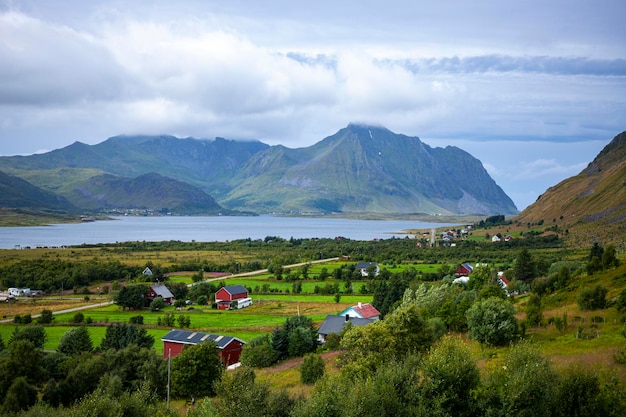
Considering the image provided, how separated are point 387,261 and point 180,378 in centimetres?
7715

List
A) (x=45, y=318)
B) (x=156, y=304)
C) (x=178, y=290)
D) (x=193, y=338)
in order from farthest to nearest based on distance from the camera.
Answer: (x=178, y=290)
(x=156, y=304)
(x=45, y=318)
(x=193, y=338)

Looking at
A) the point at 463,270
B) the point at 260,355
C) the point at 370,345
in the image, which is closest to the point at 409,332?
the point at 370,345

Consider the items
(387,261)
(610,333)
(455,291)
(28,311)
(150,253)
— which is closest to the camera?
(610,333)

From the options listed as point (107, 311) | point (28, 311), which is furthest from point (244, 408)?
point (28, 311)

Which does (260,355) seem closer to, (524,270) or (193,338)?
(193,338)

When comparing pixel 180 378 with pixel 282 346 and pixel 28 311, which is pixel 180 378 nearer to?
pixel 282 346

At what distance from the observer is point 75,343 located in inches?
1614

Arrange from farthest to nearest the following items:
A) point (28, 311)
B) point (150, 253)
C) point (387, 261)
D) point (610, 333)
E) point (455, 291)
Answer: point (150, 253), point (387, 261), point (28, 311), point (455, 291), point (610, 333)

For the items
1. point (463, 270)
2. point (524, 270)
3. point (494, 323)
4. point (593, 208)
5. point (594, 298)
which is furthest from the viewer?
point (593, 208)

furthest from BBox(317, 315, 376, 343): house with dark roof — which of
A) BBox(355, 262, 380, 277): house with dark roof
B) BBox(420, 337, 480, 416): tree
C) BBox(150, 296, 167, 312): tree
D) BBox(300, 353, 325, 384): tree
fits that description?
BBox(355, 262, 380, 277): house with dark roof

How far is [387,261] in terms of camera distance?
106625mm

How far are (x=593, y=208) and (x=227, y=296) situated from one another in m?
128

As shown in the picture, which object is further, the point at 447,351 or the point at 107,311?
the point at 107,311

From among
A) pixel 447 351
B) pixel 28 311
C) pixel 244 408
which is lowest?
pixel 28 311
